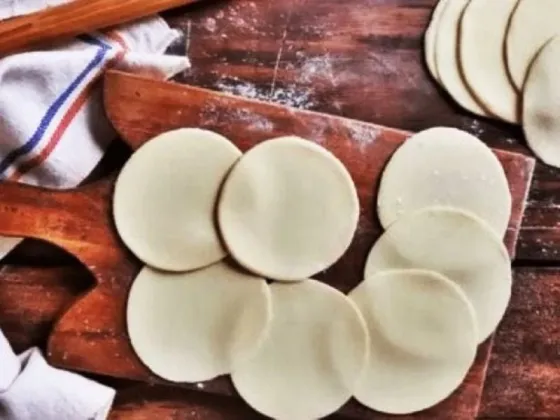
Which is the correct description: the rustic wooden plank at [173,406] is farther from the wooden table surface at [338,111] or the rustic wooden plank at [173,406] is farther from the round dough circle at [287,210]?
the round dough circle at [287,210]

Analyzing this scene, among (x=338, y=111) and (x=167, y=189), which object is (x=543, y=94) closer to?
(x=338, y=111)

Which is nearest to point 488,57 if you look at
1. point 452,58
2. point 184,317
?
point 452,58

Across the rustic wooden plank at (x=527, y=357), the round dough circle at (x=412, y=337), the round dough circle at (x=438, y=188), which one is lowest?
the rustic wooden plank at (x=527, y=357)

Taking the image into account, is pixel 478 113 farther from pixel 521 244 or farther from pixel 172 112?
pixel 172 112

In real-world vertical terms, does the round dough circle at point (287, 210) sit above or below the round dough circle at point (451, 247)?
above

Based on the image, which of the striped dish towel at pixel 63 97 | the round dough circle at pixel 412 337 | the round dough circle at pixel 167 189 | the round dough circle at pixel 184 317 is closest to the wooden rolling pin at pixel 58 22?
the striped dish towel at pixel 63 97

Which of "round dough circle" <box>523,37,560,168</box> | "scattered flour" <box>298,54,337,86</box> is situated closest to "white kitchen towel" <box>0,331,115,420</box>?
"scattered flour" <box>298,54,337,86</box>

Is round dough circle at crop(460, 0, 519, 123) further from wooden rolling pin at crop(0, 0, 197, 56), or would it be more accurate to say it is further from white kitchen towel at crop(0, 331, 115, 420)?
white kitchen towel at crop(0, 331, 115, 420)
